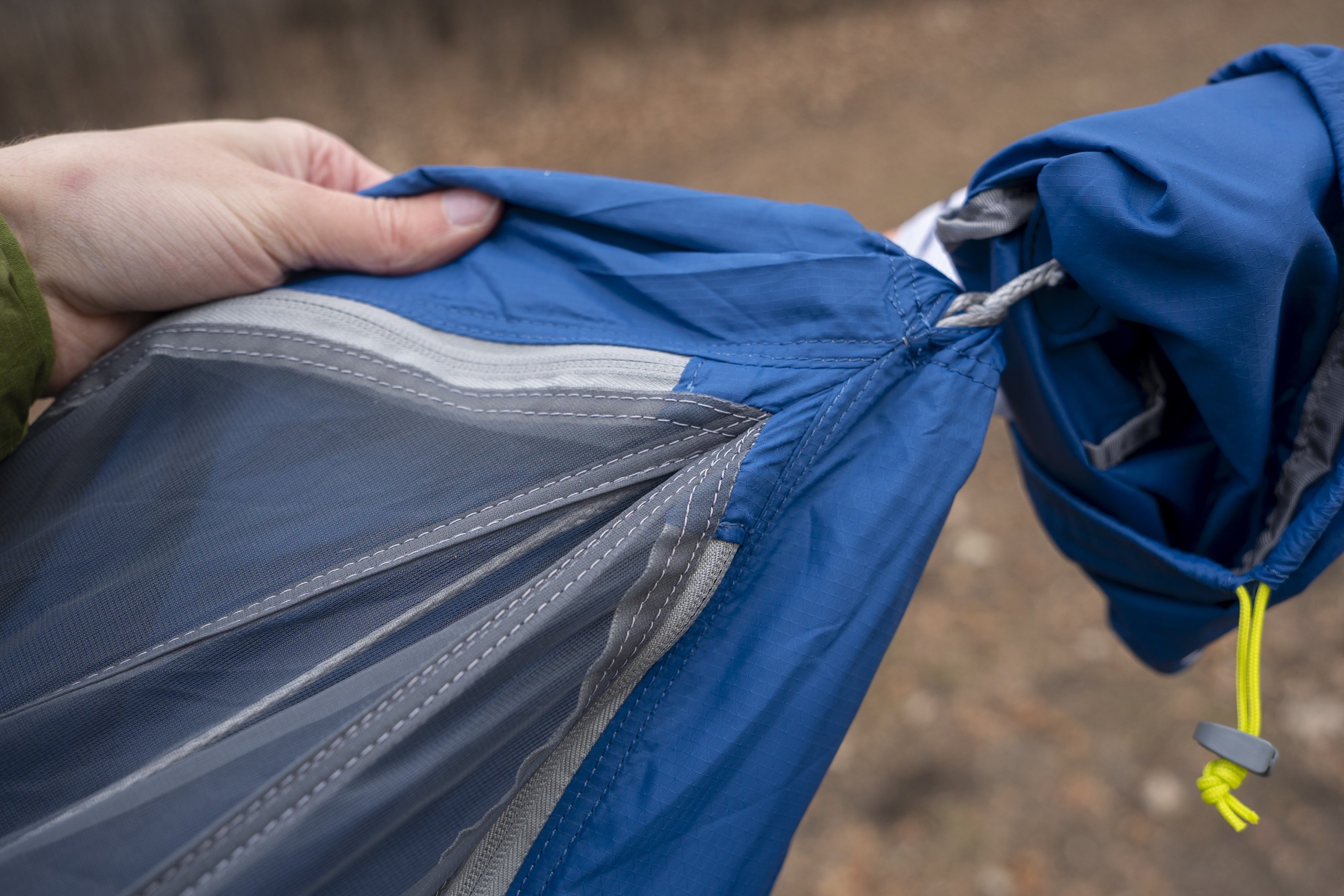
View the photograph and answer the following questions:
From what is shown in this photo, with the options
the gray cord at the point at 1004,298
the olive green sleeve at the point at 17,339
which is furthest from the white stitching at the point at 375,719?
the olive green sleeve at the point at 17,339

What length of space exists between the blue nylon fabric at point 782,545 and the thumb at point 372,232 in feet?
0.73

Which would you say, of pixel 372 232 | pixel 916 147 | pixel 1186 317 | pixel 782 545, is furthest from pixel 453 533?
pixel 916 147

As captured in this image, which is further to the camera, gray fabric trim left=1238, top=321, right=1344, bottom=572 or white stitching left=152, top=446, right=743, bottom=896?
gray fabric trim left=1238, top=321, right=1344, bottom=572

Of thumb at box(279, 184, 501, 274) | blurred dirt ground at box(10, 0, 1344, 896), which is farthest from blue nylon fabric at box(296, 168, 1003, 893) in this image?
blurred dirt ground at box(10, 0, 1344, 896)

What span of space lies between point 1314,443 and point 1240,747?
0.36 m

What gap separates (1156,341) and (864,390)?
406 mm

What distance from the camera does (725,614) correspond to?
854 millimetres

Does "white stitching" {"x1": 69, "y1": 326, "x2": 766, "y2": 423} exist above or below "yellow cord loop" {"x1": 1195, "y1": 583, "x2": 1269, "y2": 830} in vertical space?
above

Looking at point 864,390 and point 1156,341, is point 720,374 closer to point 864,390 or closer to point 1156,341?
point 864,390

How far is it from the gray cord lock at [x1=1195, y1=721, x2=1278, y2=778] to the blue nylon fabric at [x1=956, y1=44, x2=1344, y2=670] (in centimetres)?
15

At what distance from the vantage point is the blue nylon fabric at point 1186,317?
32.1 inches

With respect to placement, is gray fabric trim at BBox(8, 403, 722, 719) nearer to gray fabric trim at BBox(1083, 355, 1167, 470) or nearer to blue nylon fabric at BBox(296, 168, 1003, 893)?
blue nylon fabric at BBox(296, 168, 1003, 893)

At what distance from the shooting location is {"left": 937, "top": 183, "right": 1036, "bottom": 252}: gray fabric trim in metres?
0.92

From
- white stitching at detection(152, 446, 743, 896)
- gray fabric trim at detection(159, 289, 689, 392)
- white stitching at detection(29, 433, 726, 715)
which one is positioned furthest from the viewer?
gray fabric trim at detection(159, 289, 689, 392)
